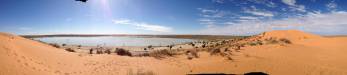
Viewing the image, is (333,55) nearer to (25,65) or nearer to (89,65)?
(89,65)

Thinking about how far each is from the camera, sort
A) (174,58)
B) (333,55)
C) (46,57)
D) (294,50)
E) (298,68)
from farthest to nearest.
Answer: (294,50) < (333,55) < (174,58) < (298,68) < (46,57)

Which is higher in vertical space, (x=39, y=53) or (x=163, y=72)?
(x=39, y=53)

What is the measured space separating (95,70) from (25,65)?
99.4 inches

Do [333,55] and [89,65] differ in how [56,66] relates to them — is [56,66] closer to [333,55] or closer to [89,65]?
[89,65]

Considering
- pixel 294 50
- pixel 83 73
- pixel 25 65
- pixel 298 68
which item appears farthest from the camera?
pixel 294 50

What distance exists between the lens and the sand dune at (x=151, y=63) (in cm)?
991

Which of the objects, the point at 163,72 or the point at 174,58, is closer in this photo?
the point at 163,72

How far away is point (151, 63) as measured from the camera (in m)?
13.7

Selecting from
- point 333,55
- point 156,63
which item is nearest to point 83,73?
point 156,63

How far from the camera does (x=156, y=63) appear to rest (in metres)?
13.8

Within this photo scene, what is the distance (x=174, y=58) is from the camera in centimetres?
1552

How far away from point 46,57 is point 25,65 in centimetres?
211

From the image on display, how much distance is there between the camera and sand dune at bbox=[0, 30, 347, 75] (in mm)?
9914

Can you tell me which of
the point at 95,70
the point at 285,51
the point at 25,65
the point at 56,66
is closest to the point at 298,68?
the point at 285,51
